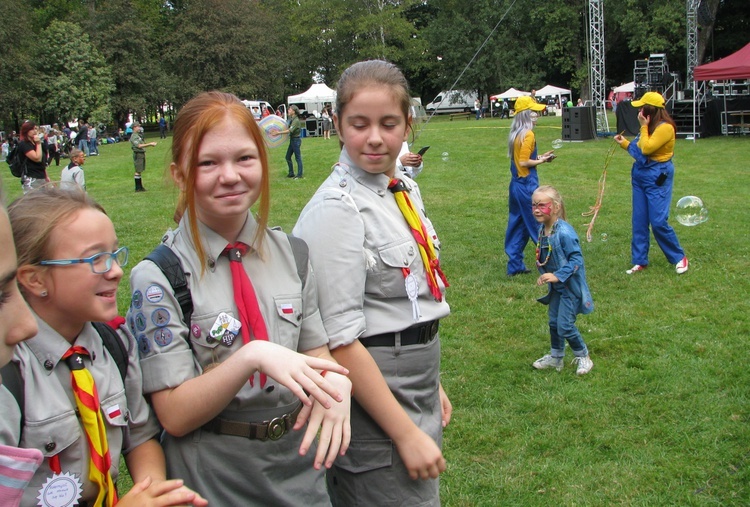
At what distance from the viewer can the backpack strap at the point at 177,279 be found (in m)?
1.68

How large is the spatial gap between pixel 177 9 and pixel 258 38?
12.5 meters

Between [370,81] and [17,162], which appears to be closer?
[370,81]

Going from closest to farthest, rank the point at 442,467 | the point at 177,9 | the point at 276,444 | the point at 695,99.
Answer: the point at 276,444 < the point at 442,467 < the point at 695,99 < the point at 177,9

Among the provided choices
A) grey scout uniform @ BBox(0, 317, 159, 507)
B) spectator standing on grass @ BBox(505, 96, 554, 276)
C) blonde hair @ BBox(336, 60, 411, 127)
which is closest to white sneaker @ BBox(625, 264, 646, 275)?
spectator standing on grass @ BBox(505, 96, 554, 276)

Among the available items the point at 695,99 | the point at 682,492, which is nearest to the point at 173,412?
the point at 682,492

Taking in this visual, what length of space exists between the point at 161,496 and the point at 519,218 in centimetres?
698

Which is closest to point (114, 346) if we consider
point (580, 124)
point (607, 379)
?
point (607, 379)

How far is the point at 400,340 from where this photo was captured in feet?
6.73

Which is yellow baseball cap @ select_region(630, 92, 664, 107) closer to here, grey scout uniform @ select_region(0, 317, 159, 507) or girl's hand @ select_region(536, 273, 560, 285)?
girl's hand @ select_region(536, 273, 560, 285)

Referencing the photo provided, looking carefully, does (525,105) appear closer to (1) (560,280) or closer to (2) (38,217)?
(1) (560,280)

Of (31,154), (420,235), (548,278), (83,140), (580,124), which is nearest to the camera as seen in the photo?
(420,235)

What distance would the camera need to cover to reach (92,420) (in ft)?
5.06

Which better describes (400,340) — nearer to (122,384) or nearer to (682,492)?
(122,384)

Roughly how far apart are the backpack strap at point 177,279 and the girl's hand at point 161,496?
1.20 feet
